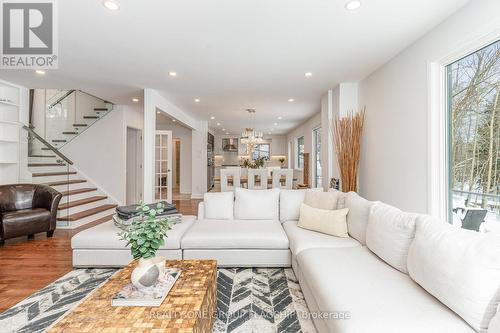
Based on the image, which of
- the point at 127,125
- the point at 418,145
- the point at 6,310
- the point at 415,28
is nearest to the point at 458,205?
the point at 418,145

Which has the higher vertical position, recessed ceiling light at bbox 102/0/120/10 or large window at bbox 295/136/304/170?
recessed ceiling light at bbox 102/0/120/10

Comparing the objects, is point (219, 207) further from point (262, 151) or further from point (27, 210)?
point (262, 151)

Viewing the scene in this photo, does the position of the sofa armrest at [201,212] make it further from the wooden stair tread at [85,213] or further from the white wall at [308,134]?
the white wall at [308,134]

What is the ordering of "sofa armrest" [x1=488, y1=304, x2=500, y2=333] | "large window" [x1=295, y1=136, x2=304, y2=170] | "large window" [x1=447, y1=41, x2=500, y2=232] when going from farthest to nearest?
1. "large window" [x1=295, y1=136, x2=304, y2=170]
2. "large window" [x1=447, y1=41, x2=500, y2=232]
3. "sofa armrest" [x1=488, y1=304, x2=500, y2=333]

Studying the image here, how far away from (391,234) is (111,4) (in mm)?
3081

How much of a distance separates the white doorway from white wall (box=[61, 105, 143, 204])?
2.99 feet

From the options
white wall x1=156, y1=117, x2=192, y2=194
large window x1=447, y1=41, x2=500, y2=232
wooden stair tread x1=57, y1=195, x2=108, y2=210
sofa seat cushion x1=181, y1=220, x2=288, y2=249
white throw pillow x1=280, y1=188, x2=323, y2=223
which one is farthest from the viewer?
white wall x1=156, y1=117, x2=192, y2=194

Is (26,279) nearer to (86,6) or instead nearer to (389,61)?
(86,6)

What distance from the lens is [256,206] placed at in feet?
11.5

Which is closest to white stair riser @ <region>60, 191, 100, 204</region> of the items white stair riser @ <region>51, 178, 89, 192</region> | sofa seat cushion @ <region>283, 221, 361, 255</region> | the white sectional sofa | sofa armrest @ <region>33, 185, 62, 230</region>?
white stair riser @ <region>51, 178, 89, 192</region>

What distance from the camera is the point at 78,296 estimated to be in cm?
229

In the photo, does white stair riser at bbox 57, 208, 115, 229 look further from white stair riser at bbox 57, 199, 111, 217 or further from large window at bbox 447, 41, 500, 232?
large window at bbox 447, 41, 500, 232

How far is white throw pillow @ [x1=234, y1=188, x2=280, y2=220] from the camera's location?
3508mm

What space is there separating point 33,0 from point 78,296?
108 inches
